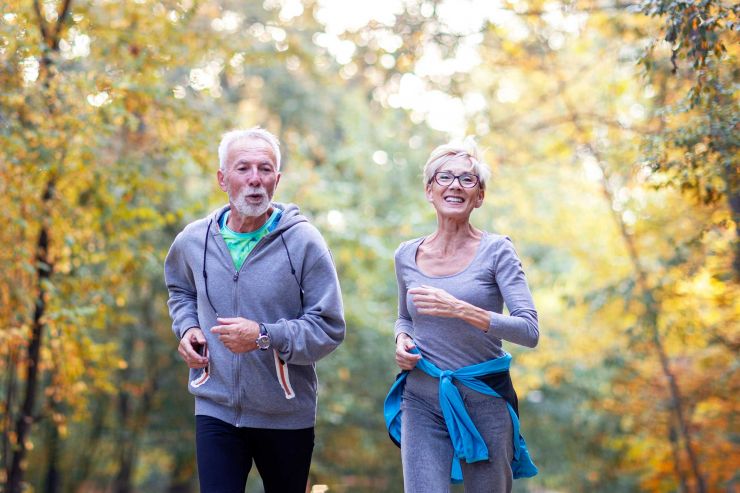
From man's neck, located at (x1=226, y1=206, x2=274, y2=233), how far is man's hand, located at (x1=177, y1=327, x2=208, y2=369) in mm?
505

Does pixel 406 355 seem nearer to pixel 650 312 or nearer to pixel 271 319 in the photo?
pixel 271 319

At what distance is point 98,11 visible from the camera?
9414 millimetres

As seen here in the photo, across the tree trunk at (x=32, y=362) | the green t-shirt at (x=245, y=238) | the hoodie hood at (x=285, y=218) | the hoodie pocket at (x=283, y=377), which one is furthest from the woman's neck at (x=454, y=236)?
the tree trunk at (x=32, y=362)

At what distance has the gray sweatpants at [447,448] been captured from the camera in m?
3.98

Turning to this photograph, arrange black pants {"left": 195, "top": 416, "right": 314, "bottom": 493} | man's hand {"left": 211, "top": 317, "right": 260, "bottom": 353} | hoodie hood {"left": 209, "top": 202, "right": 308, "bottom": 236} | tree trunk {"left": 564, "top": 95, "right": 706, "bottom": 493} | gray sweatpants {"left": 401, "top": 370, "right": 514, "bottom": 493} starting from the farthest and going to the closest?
1. tree trunk {"left": 564, "top": 95, "right": 706, "bottom": 493}
2. hoodie hood {"left": 209, "top": 202, "right": 308, "bottom": 236}
3. gray sweatpants {"left": 401, "top": 370, "right": 514, "bottom": 493}
4. black pants {"left": 195, "top": 416, "right": 314, "bottom": 493}
5. man's hand {"left": 211, "top": 317, "right": 260, "bottom": 353}

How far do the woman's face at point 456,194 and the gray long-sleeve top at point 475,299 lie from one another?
0.17 metres

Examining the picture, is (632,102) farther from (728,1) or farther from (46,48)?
(46,48)

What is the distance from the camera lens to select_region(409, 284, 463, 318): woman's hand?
3.79 meters

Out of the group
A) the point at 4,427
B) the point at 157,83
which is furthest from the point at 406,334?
the point at 4,427

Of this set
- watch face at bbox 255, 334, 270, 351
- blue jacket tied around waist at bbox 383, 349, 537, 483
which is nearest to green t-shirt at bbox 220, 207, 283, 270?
watch face at bbox 255, 334, 270, 351

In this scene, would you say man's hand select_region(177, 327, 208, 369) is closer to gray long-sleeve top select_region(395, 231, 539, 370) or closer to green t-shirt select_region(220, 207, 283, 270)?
green t-shirt select_region(220, 207, 283, 270)

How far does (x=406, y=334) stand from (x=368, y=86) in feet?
62.1

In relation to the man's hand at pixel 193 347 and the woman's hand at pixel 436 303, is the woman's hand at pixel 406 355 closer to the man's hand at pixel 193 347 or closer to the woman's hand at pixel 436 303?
the woman's hand at pixel 436 303

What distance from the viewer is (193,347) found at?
13.2ft
